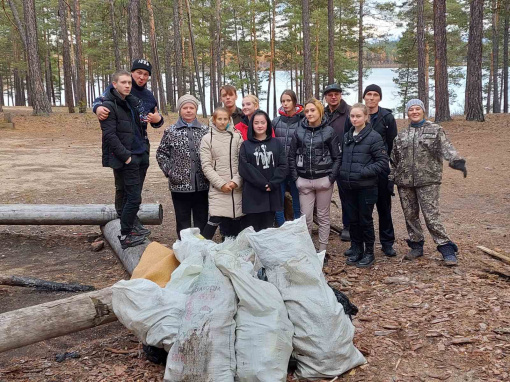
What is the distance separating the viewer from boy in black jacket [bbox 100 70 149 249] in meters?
5.06

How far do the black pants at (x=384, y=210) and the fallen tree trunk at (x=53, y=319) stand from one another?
3242 mm

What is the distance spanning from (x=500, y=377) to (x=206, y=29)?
3688 cm

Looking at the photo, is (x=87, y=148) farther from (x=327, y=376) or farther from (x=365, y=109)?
(x=327, y=376)

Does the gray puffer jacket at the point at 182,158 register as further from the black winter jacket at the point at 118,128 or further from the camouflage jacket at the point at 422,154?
the camouflage jacket at the point at 422,154

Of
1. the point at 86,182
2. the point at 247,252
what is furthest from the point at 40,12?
the point at 247,252

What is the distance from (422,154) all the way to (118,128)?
11.0 ft

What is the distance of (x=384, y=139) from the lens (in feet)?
18.2

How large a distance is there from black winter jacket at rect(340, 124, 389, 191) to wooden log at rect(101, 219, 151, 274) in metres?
2.46

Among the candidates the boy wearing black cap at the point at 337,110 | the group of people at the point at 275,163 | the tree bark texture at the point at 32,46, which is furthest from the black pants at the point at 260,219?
the tree bark texture at the point at 32,46

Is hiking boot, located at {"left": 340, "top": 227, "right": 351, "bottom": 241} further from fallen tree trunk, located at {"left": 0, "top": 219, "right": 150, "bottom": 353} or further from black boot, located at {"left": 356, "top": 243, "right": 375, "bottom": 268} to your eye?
fallen tree trunk, located at {"left": 0, "top": 219, "right": 150, "bottom": 353}

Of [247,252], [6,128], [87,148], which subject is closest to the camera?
[247,252]

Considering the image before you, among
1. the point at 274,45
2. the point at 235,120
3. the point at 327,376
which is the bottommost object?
the point at 327,376

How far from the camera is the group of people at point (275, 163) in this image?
507cm

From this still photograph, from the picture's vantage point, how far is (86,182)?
1070 centimetres
